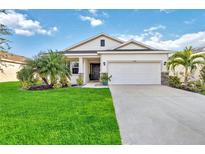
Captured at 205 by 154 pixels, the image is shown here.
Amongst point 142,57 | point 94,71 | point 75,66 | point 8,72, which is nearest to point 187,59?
point 142,57

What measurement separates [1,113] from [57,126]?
259 cm

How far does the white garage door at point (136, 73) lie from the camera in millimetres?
15930

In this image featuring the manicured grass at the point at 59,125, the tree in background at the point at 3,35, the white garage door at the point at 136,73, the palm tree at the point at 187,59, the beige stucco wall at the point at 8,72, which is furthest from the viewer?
the beige stucco wall at the point at 8,72

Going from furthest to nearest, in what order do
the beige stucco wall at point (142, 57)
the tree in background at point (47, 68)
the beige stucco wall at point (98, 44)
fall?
1. the beige stucco wall at point (98, 44)
2. the beige stucco wall at point (142, 57)
3. the tree in background at point (47, 68)

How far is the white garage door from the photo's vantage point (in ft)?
52.3

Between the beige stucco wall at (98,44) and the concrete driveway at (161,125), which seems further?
the beige stucco wall at (98,44)

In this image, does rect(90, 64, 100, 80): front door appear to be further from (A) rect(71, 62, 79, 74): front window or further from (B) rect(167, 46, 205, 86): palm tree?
(B) rect(167, 46, 205, 86): palm tree

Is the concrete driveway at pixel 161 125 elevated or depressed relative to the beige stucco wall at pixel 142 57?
depressed

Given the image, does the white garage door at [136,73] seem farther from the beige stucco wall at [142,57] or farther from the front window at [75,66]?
the front window at [75,66]

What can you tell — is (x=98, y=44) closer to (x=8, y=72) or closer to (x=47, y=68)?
(x=47, y=68)

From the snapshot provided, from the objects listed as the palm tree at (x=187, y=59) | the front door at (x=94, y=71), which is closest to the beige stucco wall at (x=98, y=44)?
the front door at (x=94, y=71)

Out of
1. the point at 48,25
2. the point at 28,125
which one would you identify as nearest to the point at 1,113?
the point at 28,125

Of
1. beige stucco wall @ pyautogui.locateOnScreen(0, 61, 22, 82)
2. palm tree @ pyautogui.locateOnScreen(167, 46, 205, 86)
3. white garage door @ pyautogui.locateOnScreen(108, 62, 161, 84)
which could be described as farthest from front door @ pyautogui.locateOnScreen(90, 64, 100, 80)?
palm tree @ pyautogui.locateOnScreen(167, 46, 205, 86)
